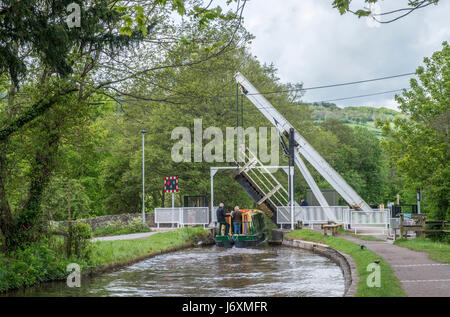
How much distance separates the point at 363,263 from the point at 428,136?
44.4 feet

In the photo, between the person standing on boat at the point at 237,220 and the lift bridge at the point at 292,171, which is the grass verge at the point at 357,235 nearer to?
the lift bridge at the point at 292,171

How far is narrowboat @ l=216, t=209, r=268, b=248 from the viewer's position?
26.5 metres

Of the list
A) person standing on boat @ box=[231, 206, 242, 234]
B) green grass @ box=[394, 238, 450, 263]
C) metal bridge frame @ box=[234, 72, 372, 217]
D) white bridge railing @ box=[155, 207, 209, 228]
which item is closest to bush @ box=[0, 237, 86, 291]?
green grass @ box=[394, 238, 450, 263]

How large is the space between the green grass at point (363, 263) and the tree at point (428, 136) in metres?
5.81

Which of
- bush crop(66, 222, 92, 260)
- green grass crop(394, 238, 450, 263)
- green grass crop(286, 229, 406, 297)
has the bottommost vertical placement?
green grass crop(286, 229, 406, 297)

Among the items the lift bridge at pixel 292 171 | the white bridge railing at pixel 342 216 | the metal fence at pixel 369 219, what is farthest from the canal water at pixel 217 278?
the lift bridge at pixel 292 171

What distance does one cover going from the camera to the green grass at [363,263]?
10.3m

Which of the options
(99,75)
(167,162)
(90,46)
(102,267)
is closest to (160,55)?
(99,75)

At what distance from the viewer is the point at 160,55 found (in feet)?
60.0

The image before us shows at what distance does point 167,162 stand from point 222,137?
4.66 m

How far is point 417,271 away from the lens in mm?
13148

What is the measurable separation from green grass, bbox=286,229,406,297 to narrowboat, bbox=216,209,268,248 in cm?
189

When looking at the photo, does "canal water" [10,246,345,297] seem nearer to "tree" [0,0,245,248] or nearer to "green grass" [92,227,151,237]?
"tree" [0,0,245,248]

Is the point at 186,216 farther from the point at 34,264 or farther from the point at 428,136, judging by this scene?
the point at 34,264
